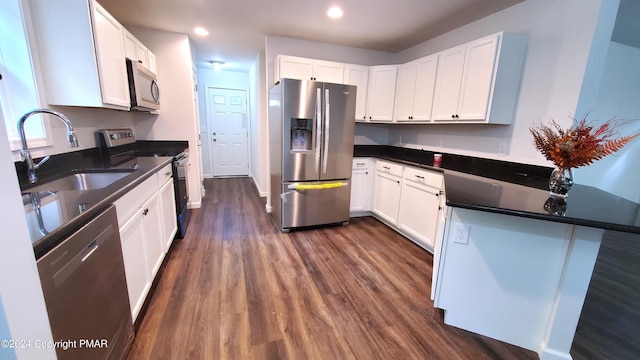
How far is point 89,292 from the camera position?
3.47 feet

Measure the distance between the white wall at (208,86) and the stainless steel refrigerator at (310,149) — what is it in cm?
300

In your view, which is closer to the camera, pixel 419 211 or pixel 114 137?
pixel 114 137

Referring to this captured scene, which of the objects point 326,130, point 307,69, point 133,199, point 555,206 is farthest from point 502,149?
point 133,199

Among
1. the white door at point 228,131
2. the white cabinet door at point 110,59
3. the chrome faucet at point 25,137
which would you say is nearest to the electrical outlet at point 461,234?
the chrome faucet at point 25,137

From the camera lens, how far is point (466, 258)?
1.61 meters

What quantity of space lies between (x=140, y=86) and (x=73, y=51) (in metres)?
0.70

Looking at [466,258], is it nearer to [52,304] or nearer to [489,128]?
[489,128]

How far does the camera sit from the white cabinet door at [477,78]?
2289 mm

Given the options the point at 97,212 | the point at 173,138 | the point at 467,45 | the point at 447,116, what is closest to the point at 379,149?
the point at 447,116

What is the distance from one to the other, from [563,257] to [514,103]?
60.9 inches

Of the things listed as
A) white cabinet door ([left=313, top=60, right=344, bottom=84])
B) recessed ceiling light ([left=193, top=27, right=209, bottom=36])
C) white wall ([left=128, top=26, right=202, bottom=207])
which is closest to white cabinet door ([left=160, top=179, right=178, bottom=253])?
white wall ([left=128, top=26, right=202, bottom=207])

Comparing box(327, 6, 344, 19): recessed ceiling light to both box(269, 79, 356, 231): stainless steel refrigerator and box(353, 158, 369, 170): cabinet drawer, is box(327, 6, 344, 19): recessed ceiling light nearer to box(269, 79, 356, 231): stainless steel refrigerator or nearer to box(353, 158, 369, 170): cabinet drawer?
box(269, 79, 356, 231): stainless steel refrigerator

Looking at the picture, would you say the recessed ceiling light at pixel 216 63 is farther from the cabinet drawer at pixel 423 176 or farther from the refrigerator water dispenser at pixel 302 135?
the cabinet drawer at pixel 423 176

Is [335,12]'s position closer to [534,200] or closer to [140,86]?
[140,86]
